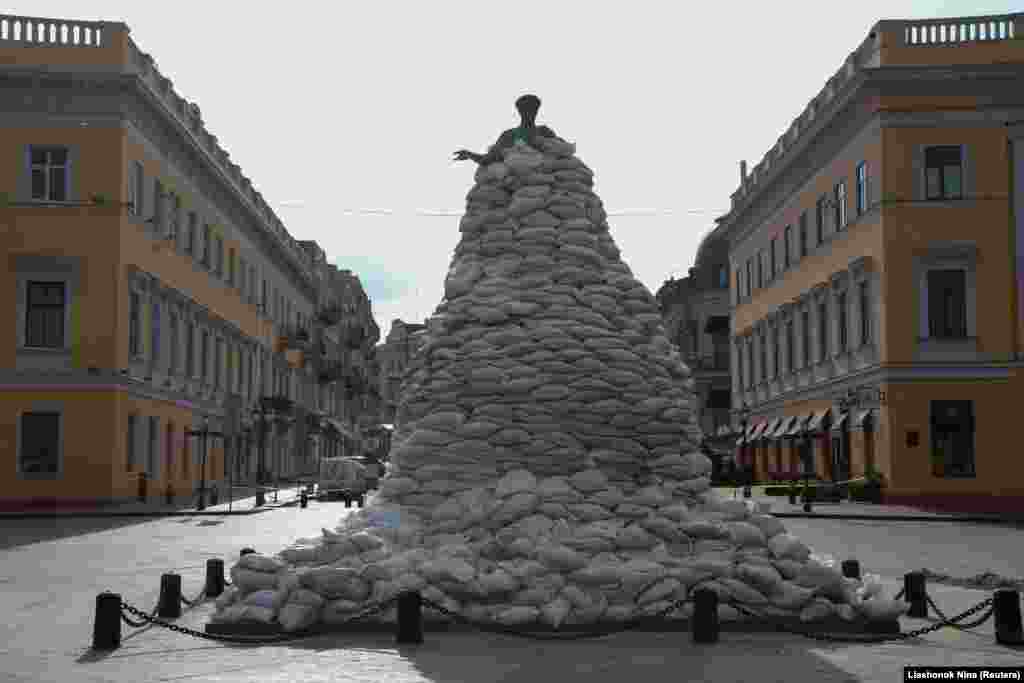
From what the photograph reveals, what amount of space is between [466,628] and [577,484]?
209cm

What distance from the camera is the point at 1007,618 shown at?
416 inches

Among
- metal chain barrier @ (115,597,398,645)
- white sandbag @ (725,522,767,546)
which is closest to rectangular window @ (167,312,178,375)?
metal chain barrier @ (115,597,398,645)

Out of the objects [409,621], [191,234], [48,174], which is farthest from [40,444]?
[409,621]

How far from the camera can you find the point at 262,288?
6053 cm

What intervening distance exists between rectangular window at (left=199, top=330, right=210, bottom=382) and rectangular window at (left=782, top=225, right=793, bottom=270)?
71.6ft

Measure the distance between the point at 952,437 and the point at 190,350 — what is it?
2517 centimetres

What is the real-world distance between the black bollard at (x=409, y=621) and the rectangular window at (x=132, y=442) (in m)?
27.8

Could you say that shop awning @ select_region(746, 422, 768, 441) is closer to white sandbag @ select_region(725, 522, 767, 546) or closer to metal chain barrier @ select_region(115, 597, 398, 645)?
white sandbag @ select_region(725, 522, 767, 546)

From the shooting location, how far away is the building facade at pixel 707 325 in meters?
71.9

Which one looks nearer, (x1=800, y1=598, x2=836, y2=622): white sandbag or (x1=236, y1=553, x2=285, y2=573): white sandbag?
(x1=800, y1=598, x2=836, y2=622): white sandbag

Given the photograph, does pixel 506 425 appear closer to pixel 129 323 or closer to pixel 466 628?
pixel 466 628

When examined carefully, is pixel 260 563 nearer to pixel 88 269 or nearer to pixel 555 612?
pixel 555 612

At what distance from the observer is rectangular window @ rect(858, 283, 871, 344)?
37634 millimetres

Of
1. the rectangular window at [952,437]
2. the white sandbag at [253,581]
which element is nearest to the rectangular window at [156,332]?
the rectangular window at [952,437]
